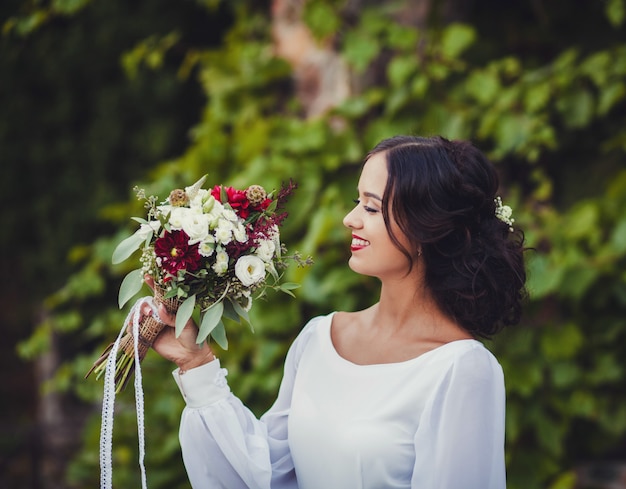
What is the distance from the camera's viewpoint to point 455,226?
195 centimetres

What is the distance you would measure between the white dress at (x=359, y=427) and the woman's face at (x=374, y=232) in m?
0.25

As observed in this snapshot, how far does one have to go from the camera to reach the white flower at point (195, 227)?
70.4 inches

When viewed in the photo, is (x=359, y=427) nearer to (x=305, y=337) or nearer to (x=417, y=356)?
(x=417, y=356)

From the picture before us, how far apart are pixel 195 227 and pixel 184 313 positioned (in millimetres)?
214

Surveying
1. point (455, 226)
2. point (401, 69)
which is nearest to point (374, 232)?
point (455, 226)

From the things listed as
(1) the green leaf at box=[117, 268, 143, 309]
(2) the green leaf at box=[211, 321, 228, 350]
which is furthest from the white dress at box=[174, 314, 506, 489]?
(1) the green leaf at box=[117, 268, 143, 309]

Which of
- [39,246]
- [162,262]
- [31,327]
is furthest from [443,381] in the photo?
[31,327]

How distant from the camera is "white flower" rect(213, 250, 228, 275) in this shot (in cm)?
182

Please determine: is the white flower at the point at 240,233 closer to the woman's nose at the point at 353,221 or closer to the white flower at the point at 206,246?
the white flower at the point at 206,246

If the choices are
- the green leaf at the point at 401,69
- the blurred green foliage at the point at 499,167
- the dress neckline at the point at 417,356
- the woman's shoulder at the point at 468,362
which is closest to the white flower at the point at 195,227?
the dress neckline at the point at 417,356

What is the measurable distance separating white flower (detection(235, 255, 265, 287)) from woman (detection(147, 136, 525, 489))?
0.23 meters

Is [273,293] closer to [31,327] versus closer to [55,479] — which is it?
[55,479]

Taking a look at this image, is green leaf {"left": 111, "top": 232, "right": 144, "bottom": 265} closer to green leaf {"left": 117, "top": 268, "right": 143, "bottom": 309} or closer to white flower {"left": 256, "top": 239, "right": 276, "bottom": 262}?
green leaf {"left": 117, "top": 268, "right": 143, "bottom": 309}

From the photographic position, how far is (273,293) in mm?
3793
